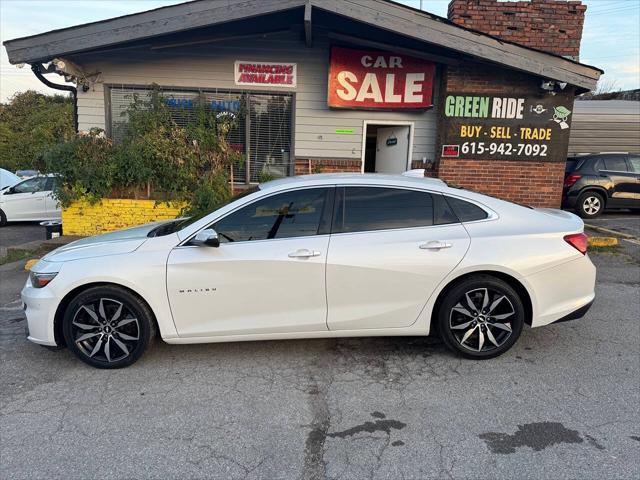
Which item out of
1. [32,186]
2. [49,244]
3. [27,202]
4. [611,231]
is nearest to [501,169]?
[611,231]

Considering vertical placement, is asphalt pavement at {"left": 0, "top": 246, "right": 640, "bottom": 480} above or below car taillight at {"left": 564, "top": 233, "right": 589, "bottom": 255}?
below

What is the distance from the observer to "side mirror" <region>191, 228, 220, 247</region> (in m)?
3.62

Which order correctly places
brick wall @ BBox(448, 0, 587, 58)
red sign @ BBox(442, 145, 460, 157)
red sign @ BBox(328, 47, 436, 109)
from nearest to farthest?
red sign @ BBox(328, 47, 436, 109) < red sign @ BBox(442, 145, 460, 157) < brick wall @ BBox(448, 0, 587, 58)

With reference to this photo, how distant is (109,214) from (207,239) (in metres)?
5.67

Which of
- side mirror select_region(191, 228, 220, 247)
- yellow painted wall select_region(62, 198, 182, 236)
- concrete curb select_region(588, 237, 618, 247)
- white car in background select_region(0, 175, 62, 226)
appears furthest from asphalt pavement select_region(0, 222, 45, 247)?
concrete curb select_region(588, 237, 618, 247)

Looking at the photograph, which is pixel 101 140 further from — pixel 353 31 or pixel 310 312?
pixel 310 312

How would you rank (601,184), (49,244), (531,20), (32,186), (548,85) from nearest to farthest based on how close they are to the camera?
(49,244), (548,85), (531,20), (601,184), (32,186)

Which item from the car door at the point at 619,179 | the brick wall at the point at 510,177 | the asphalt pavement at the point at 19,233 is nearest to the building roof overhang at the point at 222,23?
the brick wall at the point at 510,177

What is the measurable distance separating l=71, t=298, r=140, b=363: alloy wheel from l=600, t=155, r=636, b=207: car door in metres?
11.7

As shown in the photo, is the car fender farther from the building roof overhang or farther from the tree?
the tree

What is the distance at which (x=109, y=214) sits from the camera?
847 centimetres

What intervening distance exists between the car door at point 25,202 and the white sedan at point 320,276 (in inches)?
368

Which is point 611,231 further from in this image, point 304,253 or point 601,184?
point 304,253

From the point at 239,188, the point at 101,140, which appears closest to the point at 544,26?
the point at 239,188
